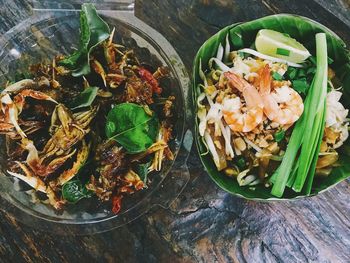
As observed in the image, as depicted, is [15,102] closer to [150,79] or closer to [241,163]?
[150,79]

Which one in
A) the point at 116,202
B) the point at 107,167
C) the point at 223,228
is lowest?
the point at 223,228

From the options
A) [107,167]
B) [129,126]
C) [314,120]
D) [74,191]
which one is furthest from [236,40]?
[74,191]

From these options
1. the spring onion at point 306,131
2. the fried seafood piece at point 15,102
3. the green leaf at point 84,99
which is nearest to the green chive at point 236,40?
the spring onion at point 306,131

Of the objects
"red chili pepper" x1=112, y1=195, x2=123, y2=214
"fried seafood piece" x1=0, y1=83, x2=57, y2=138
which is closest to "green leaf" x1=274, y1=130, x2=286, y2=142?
"red chili pepper" x1=112, y1=195, x2=123, y2=214

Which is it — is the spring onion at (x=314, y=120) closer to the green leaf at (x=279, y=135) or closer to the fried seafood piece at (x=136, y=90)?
the green leaf at (x=279, y=135)

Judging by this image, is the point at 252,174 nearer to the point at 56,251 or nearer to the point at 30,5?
the point at 56,251
